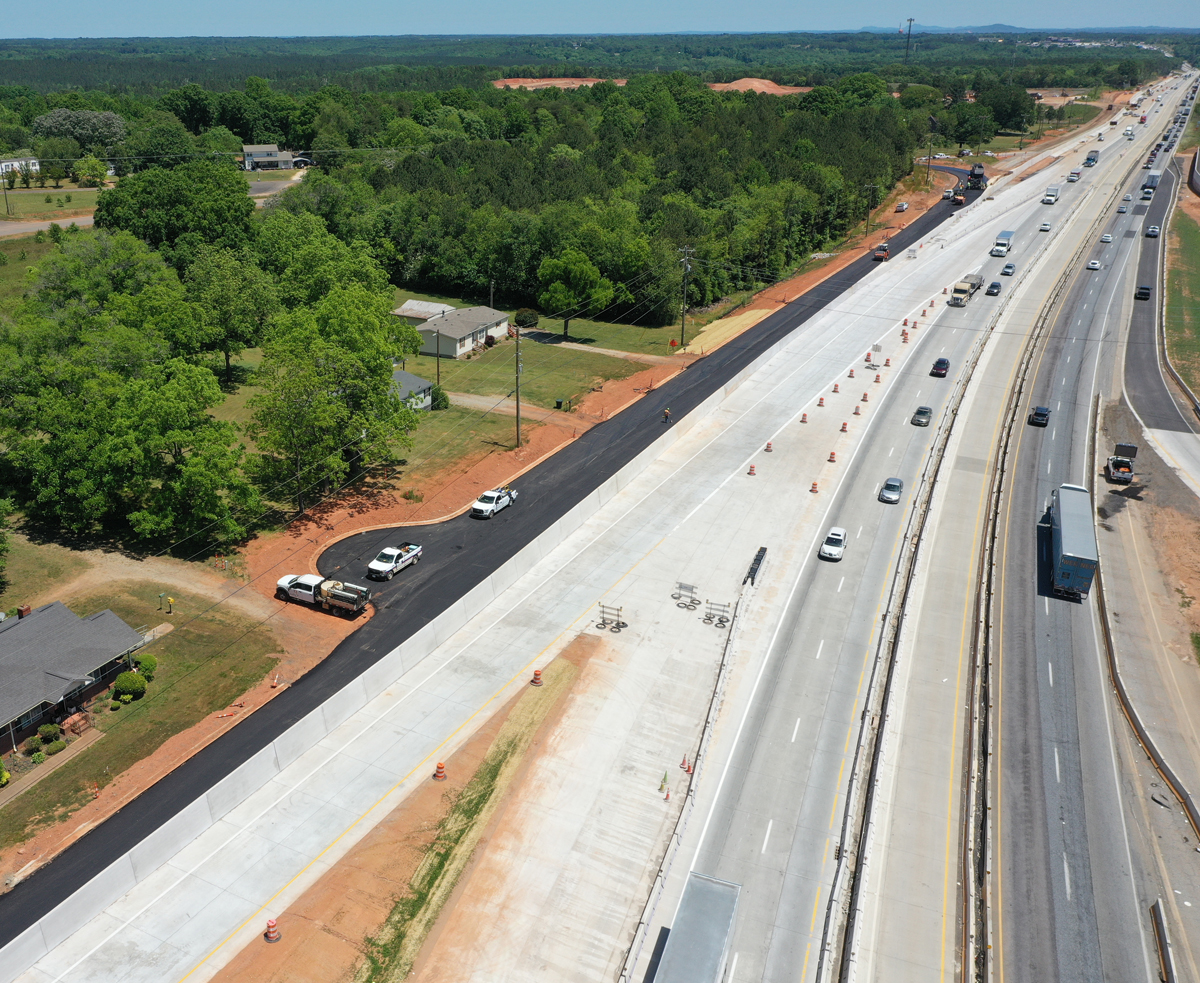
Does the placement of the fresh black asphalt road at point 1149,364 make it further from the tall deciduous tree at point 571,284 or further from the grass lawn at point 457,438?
the grass lawn at point 457,438

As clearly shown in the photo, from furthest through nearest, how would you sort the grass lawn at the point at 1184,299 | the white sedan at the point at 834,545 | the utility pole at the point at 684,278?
the utility pole at the point at 684,278 < the grass lawn at the point at 1184,299 < the white sedan at the point at 834,545

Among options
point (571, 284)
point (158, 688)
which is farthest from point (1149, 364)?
point (158, 688)

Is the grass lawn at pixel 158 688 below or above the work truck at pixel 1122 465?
below

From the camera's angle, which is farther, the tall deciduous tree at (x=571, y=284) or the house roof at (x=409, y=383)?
the tall deciduous tree at (x=571, y=284)

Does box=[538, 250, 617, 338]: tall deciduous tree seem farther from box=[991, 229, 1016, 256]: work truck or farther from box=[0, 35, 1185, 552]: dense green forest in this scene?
box=[991, 229, 1016, 256]: work truck

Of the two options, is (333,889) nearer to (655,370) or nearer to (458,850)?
(458,850)

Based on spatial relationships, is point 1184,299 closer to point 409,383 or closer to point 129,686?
point 409,383

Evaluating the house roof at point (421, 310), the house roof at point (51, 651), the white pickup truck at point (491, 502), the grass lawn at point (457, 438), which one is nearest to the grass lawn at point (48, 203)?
the house roof at point (421, 310)
